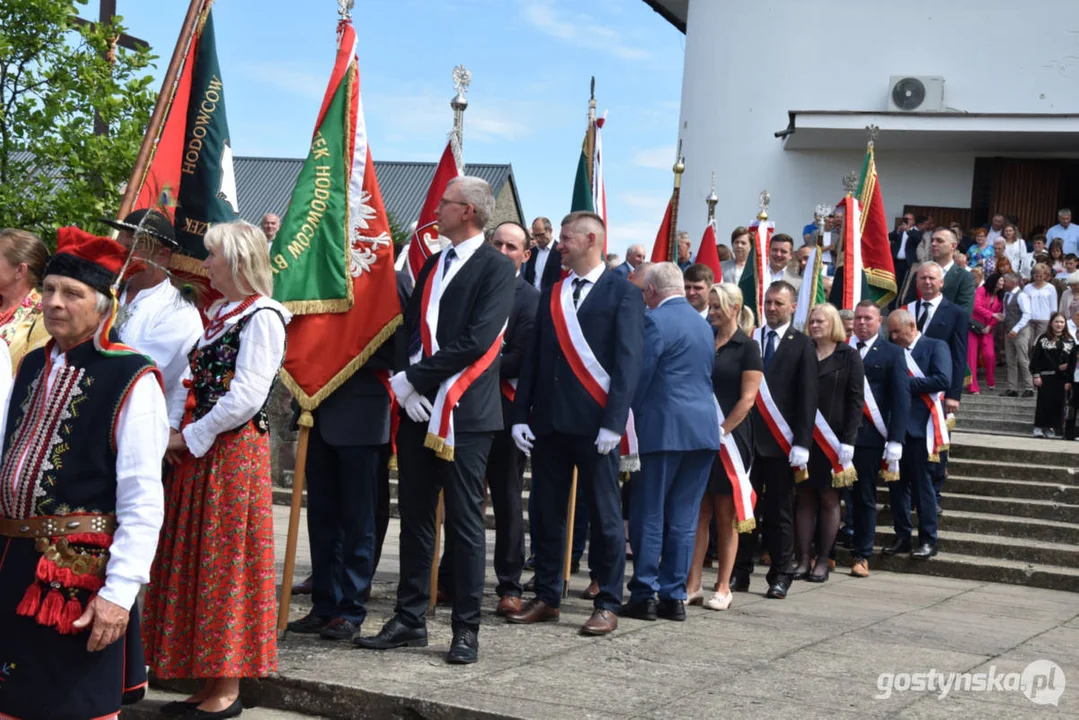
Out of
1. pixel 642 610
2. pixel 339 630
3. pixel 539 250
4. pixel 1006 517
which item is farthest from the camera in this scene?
pixel 539 250

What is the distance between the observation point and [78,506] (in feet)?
12.1

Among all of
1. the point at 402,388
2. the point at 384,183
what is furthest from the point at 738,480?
the point at 384,183

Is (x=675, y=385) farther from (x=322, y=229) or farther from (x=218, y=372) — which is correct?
(x=218, y=372)

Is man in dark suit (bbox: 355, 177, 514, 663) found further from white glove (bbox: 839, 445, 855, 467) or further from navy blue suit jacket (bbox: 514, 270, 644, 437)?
white glove (bbox: 839, 445, 855, 467)

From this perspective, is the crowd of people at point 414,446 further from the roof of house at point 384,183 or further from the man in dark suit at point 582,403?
the roof of house at point 384,183

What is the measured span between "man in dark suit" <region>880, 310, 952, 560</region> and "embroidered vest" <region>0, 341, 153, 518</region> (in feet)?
25.7

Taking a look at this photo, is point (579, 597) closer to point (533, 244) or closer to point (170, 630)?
point (170, 630)

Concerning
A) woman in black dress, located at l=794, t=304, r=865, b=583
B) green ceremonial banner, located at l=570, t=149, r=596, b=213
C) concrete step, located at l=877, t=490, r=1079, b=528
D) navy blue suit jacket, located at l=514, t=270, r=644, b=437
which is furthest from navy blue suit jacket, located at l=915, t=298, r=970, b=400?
navy blue suit jacket, located at l=514, t=270, r=644, b=437

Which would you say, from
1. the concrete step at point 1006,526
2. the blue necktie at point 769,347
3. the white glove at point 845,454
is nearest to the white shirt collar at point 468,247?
the blue necktie at point 769,347

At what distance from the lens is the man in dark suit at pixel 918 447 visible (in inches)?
411

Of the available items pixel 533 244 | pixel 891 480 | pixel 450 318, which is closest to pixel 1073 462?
pixel 891 480

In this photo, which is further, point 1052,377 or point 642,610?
point 1052,377

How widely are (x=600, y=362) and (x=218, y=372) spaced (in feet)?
7.63

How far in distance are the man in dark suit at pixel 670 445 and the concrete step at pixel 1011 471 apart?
5.47 metres
